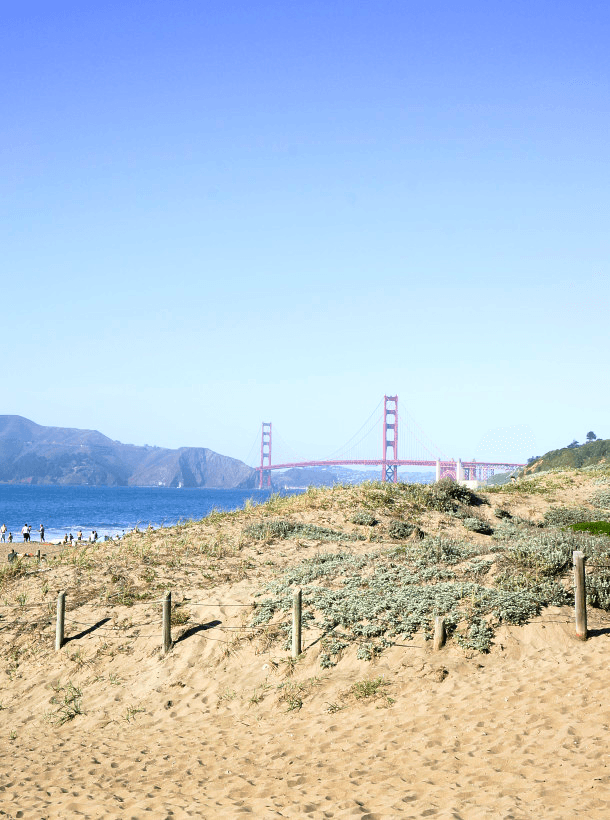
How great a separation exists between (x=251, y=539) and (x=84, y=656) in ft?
29.2

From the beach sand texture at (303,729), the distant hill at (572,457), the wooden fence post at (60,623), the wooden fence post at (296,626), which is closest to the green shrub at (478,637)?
the beach sand texture at (303,729)

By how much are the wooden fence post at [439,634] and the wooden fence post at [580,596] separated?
110 inches

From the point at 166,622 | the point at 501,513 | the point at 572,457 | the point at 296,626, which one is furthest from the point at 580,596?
the point at 572,457

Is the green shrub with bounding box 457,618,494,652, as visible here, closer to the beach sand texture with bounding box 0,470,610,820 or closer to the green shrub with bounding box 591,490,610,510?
the beach sand texture with bounding box 0,470,610,820

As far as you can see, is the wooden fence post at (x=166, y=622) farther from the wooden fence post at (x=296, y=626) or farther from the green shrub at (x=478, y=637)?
the green shrub at (x=478, y=637)

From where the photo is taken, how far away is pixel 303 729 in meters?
12.0

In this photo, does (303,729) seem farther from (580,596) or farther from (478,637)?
(580,596)

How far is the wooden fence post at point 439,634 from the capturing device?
1394 cm

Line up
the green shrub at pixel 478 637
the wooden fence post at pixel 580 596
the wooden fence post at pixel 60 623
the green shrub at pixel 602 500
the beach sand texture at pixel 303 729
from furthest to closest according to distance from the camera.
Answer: the green shrub at pixel 602 500 < the wooden fence post at pixel 60 623 < the green shrub at pixel 478 637 < the wooden fence post at pixel 580 596 < the beach sand texture at pixel 303 729

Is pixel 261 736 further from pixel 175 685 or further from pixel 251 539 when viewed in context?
pixel 251 539

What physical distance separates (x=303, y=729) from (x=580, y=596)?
6320 mm

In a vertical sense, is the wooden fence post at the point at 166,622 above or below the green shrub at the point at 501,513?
below

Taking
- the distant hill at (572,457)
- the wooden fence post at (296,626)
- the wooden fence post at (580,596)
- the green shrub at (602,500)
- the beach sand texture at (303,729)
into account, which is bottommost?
the beach sand texture at (303,729)

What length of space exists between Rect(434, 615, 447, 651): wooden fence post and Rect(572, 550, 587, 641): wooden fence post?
2.80m
